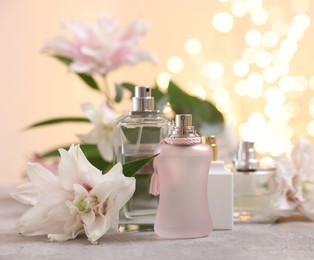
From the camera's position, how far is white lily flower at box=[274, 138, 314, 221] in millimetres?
843

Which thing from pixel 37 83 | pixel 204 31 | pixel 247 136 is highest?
pixel 204 31

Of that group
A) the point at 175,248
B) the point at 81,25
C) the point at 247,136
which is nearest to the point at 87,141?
the point at 81,25

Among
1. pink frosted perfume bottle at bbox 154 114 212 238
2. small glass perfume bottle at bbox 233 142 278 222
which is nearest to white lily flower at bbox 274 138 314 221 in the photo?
small glass perfume bottle at bbox 233 142 278 222

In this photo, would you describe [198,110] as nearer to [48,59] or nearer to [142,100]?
[142,100]

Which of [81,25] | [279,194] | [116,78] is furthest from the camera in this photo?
[116,78]

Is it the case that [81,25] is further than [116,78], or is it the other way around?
[116,78]

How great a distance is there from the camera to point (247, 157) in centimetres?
84

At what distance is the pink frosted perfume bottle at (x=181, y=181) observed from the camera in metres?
0.73

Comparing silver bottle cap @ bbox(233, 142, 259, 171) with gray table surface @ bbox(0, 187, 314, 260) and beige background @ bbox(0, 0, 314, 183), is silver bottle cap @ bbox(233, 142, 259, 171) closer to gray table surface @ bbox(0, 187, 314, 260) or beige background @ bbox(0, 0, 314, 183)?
gray table surface @ bbox(0, 187, 314, 260)

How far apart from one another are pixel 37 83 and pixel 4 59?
148 millimetres

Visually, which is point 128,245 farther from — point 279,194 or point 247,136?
point 247,136

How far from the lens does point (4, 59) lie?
→ 2.24m

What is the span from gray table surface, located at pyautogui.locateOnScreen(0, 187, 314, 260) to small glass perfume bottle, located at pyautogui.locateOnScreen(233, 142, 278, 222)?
0.05m

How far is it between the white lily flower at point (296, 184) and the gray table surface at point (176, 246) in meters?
0.05
